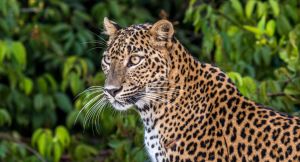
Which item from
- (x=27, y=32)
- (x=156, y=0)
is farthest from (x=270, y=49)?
(x=27, y=32)

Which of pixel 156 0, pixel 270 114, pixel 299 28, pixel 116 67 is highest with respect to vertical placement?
pixel 156 0

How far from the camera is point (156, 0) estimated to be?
8.53 metres

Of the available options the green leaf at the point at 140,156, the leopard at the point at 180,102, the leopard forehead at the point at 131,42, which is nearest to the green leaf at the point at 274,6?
the leopard at the point at 180,102

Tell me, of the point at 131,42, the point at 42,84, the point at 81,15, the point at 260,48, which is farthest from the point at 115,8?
the point at 131,42

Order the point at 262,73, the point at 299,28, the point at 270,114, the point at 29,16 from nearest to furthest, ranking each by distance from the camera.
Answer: the point at 270,114 < the point at 299,28 < the point at 262,73 < the point at 29,16

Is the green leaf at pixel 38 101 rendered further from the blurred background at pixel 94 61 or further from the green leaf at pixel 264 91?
the green leaf at pixel 264 91

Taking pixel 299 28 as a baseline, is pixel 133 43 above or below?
below

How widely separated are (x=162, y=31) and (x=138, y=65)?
0.34m

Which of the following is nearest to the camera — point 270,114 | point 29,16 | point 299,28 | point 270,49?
point 270,114

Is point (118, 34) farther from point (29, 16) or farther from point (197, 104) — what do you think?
point (29, 16)

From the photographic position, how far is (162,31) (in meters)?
3.27

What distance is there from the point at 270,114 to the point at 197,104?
0.58 metres

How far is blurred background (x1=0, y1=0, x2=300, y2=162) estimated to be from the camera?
15.7ft

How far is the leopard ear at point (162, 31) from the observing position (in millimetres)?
3250
